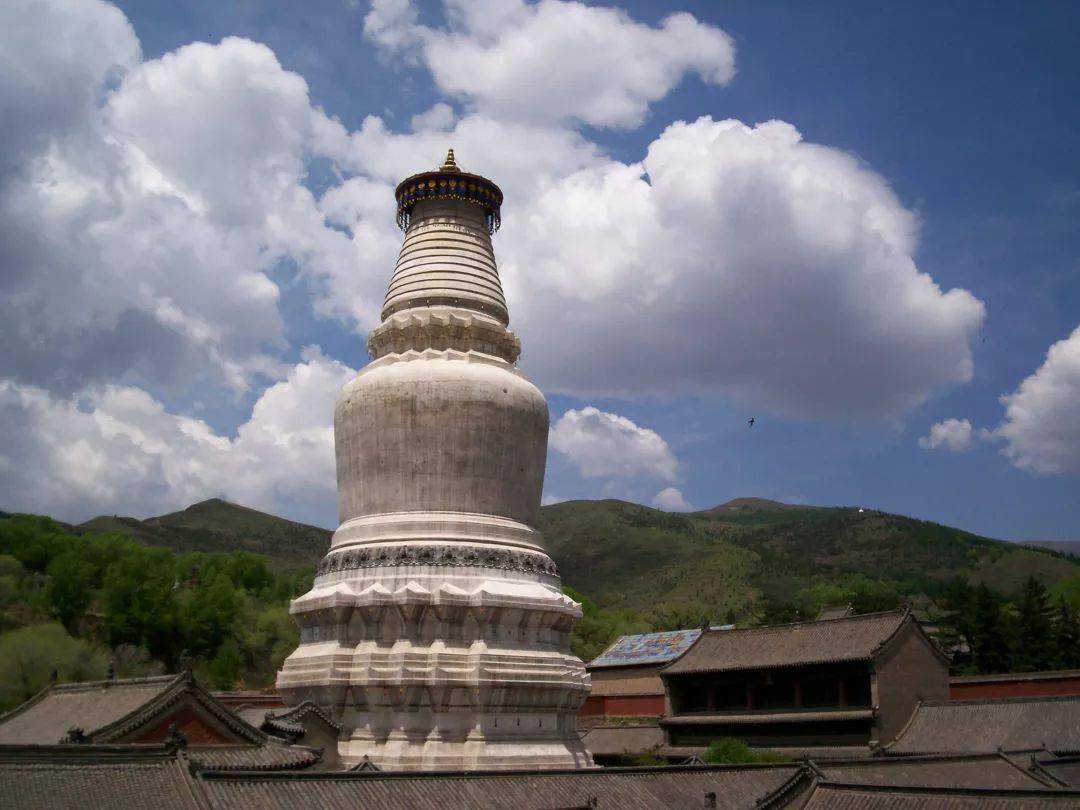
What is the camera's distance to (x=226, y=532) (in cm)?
16375

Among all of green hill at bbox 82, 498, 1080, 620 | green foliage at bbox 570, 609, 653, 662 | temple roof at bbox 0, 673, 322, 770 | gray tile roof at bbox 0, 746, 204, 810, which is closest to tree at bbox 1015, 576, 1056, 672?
green foliage at bbox 570, 609, 653, 662

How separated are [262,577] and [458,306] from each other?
5578 cm

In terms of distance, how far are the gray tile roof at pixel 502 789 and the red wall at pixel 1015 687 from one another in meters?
16.1

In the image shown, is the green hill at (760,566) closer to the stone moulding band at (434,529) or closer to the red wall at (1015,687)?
the red wall at (1015,687)

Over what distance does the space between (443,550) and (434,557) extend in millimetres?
283

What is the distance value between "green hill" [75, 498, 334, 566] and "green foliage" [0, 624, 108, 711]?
8056 centimetres

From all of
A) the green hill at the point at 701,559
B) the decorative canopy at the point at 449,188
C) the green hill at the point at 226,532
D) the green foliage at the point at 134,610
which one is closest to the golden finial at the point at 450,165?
the decorative canopy at the point at 449,188

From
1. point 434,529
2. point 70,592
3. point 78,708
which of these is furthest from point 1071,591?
point 78,708

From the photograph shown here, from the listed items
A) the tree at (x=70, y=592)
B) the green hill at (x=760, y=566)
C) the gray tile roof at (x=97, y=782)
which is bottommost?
the gray tile roof at (x=97, y=782)

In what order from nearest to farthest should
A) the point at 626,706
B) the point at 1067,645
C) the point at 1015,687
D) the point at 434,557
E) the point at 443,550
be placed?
the point at 434,557 → the point at 443,550 → the point at 1015,687 → the point at 626,706 → the point at 1067,645

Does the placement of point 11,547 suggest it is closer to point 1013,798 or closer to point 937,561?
point 1013,798

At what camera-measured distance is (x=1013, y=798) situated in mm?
17641

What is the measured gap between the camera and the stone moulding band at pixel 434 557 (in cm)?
2531

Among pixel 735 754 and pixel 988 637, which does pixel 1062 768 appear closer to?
pixel 735 754
